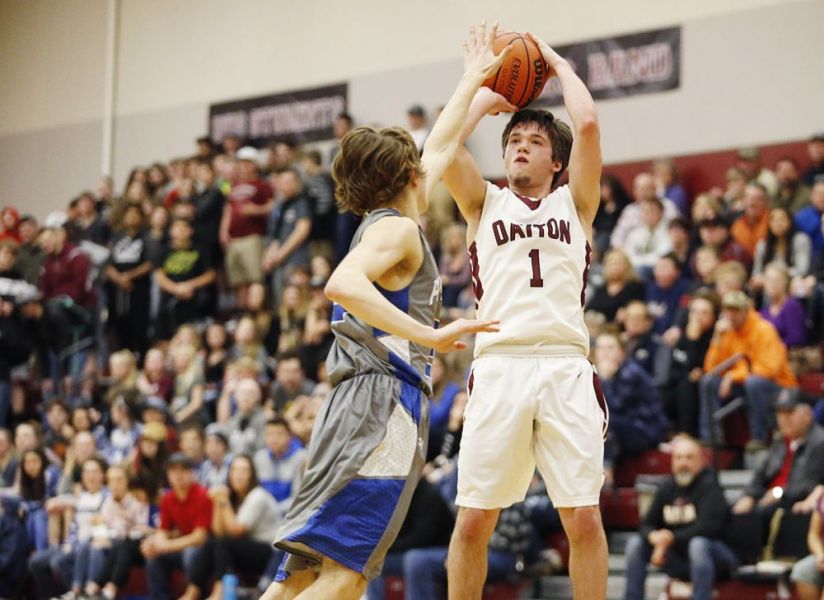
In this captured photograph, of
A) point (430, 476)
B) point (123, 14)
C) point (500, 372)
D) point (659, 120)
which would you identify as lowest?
point (430, 476)

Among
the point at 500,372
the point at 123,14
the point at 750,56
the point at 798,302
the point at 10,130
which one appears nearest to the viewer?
the point at 500,372

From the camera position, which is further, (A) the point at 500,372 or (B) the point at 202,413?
(B) the point at 202,413

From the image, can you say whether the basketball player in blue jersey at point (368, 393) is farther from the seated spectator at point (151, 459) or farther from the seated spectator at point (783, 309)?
the seated spectator at point (151, 459)

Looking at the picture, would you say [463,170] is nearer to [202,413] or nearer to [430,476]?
[430,476]

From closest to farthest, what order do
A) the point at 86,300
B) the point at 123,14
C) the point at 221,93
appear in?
the point at 86,300
the point at 221,93
the point at 123,14

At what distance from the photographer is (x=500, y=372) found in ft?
17.6

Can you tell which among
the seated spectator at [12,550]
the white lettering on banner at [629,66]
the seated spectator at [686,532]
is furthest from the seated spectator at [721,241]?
the seated spectator at [12,550]

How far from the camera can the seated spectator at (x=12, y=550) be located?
12.4 meters

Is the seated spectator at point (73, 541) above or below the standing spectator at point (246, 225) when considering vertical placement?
below

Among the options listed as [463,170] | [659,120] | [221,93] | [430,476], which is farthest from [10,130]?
[463,170]

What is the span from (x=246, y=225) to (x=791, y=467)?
785cm

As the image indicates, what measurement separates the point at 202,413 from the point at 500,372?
27.1 feet

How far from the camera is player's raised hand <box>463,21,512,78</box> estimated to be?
5.47 meters

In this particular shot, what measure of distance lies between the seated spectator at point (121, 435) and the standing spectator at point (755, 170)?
20.7 ft
